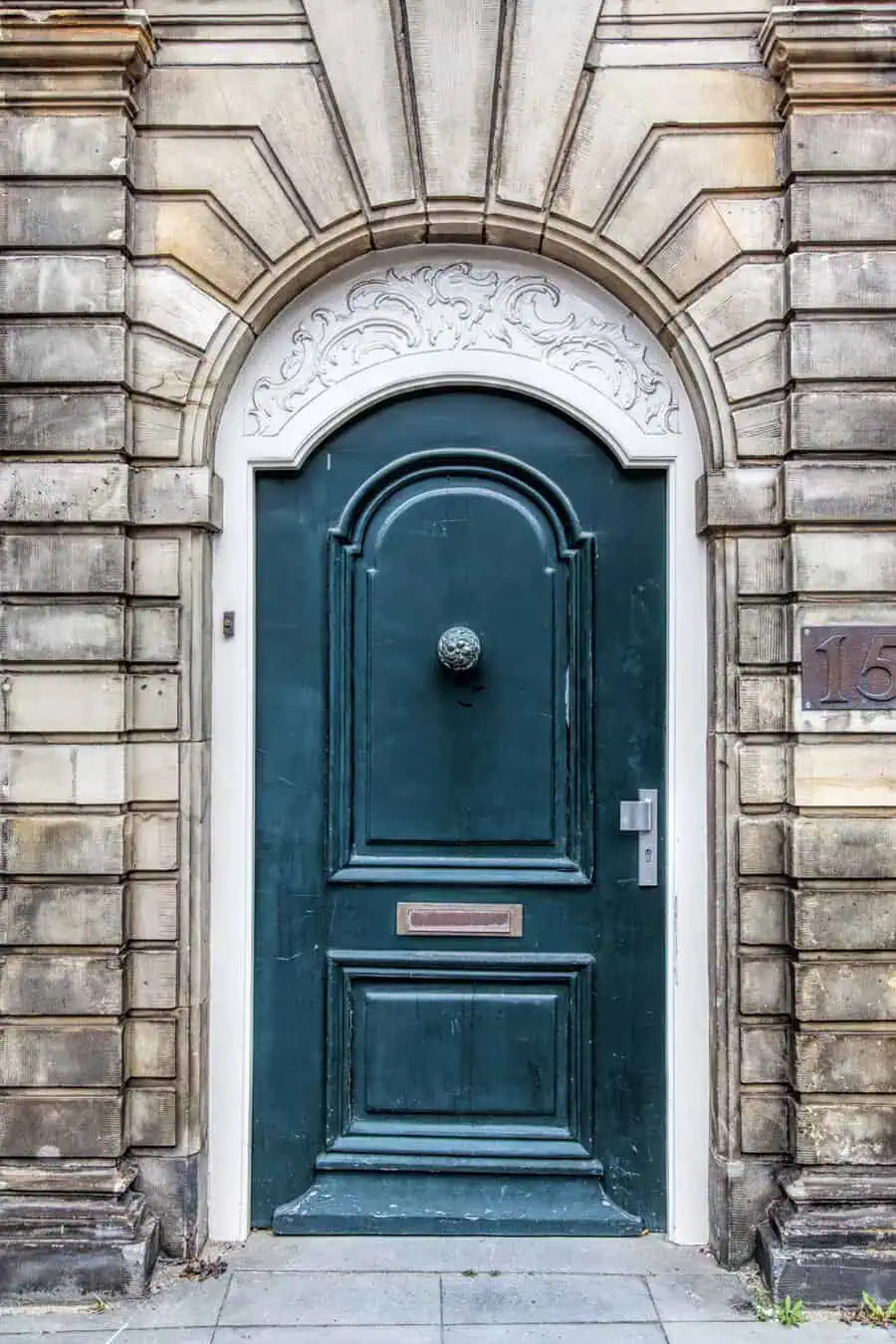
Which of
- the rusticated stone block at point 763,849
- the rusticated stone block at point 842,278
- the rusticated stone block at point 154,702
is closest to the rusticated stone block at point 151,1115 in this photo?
the rusticated stone block at point 154,702

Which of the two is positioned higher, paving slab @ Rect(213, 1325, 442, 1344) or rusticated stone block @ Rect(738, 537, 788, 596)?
rusticated stone block @ Rect(738, 537, 788, 596)

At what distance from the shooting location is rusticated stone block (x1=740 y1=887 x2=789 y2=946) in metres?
3.55

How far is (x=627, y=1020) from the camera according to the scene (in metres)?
3.77

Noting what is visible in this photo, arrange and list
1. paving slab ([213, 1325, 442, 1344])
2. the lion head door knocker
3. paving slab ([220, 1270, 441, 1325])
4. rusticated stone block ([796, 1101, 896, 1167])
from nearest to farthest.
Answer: paving slab ([213, 1325, 442, 1344]), paving slab ([220, 1270, 441, 1325]), rusticated stone block ([796, 1101, 896, 1167]), the lion head door knocker

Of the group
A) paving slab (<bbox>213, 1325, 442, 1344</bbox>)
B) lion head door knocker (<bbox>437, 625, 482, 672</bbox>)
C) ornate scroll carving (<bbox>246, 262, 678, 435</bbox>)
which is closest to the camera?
paving slab (<bbox>213, 1325, 442, 1344</bbox>)

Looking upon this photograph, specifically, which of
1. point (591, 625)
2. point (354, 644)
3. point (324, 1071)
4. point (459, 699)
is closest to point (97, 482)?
point (354, 644)

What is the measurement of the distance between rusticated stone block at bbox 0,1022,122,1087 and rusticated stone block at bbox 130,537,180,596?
5.04ft

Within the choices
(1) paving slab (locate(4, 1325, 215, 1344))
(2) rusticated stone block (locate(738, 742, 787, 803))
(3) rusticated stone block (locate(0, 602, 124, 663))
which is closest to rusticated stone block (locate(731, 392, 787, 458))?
(2) rusticated stone block (locate(738, 742, 787, 803))

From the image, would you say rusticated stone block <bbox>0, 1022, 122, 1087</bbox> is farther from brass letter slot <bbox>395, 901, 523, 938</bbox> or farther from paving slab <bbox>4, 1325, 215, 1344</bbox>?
brass letter slot <bbox>395, 901, 523, 938</bbox>

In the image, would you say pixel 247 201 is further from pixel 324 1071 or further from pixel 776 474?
pixel 324 1071

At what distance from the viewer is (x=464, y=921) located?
12.3ft

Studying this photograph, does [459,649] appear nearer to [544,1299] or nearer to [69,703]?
[69,703]

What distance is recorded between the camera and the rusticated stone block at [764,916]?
355cm

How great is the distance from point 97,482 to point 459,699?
150 centimetres
